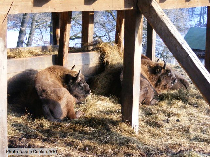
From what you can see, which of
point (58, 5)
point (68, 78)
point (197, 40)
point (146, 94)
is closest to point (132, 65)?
point (58, 5)

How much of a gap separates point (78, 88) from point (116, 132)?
114 inches

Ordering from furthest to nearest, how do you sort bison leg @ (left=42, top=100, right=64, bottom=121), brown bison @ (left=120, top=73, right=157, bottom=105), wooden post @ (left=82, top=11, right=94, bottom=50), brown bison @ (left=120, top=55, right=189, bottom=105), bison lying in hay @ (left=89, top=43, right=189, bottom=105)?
brown bison @ (left=120, top=55, right=189, bottom=105) → wooden post @ (left=82, top=11, right=94, bottom=50) → bison lying in hay @ (left=89, top=43, right=189, bottom=105) → brown bison @ (left=120, top=73, right=157, bottom=105) → bison leg @ (left=42, top=100, right=64, bottom=121)

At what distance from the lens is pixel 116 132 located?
7.19 metres

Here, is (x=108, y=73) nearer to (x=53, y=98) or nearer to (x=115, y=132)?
(x=53, y=98)

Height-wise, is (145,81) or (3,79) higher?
(3,79)

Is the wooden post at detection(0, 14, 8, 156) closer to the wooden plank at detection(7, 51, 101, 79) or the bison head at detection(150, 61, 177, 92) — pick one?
the wooden plank at detection(7, 51, 101, 79)

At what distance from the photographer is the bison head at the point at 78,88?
32.1 feet

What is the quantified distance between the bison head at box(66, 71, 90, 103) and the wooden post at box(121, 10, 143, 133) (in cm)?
245

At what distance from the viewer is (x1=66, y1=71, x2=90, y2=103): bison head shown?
979 cm

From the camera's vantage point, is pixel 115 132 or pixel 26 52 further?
pixel 26 52

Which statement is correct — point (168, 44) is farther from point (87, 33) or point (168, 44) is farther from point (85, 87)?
point (87, 33)

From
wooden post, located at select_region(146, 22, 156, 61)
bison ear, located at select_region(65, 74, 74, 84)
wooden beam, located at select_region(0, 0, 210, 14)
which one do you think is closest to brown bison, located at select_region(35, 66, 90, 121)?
bison ear, located at select_region(65, 74, 74, 84)

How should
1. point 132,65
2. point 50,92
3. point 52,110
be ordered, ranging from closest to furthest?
point 132,65 → point 52,110 → point 50,92

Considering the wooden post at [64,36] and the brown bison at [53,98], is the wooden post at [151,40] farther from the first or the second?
the brown bison at [53,98]
